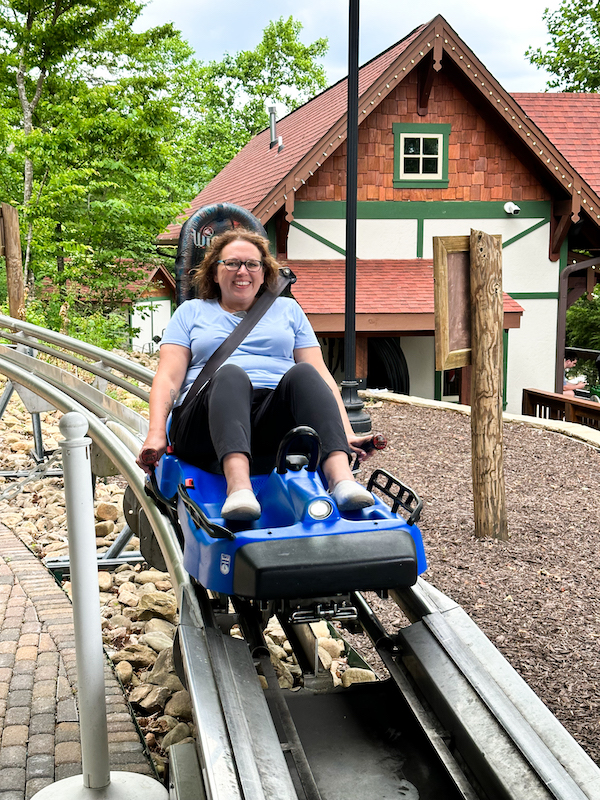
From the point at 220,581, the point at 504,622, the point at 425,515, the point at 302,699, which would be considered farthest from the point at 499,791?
the point at 425,515

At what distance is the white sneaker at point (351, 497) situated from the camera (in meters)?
2.58

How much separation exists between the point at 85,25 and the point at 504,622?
16.5 metres

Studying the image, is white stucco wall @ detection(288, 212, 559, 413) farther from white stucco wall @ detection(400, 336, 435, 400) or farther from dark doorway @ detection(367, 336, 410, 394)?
dark doorway @ detection(367, 336, 410, 394)

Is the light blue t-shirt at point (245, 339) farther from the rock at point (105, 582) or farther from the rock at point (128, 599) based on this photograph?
the rock at point (105, 582)

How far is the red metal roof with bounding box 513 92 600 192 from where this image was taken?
16750 mm

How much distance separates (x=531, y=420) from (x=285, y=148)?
9.26 m

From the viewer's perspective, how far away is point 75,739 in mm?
2844

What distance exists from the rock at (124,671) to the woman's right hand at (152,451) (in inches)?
37.3

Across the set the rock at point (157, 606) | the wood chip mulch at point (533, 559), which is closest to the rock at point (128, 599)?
the rock at point (157, 606)

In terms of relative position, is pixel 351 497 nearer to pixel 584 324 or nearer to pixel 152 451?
pixel 152 451

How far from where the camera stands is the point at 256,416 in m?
3.04

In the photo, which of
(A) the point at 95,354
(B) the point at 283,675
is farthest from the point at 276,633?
(A) the point at 95,354

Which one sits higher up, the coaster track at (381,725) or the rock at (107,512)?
the coaster track at (381,725)

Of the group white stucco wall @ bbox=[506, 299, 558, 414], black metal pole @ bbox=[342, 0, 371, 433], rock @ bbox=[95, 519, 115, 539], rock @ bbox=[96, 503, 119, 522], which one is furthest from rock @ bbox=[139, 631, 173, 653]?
white stucco wall @ bbox=[506, 299, 558, 414]
